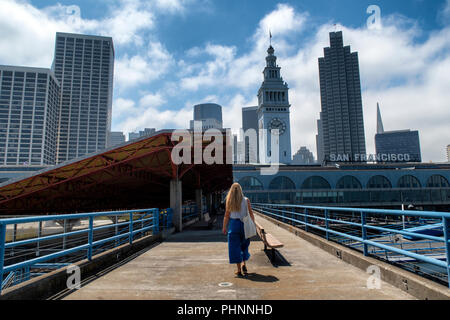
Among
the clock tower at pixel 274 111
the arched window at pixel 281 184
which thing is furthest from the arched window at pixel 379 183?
the clock tower at pixel 274 111

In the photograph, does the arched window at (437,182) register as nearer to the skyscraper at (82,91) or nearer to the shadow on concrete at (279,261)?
the shadow on concrete at (279,261)

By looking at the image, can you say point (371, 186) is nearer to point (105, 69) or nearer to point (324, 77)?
point (324, 77)

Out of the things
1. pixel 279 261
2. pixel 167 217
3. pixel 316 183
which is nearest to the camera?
pixel 279 261

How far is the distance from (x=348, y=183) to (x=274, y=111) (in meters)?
52.0

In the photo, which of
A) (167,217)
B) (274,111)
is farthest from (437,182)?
(167,217)

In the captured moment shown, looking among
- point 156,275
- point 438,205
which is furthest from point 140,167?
point 438,205

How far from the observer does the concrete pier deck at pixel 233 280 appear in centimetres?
418

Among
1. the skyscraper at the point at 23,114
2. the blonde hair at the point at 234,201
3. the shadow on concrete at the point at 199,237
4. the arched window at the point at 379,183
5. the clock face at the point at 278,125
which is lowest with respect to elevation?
the shadow on concrete at the point at 199,237

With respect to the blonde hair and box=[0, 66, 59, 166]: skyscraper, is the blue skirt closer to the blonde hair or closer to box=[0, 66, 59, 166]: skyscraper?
the blonde hair

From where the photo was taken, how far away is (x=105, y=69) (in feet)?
645

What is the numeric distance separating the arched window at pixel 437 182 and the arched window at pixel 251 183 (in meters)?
38.6

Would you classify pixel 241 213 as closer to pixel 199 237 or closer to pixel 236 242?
pixel 236 242

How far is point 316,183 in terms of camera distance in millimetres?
58438

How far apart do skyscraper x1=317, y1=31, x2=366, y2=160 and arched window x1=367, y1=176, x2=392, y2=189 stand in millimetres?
103803
